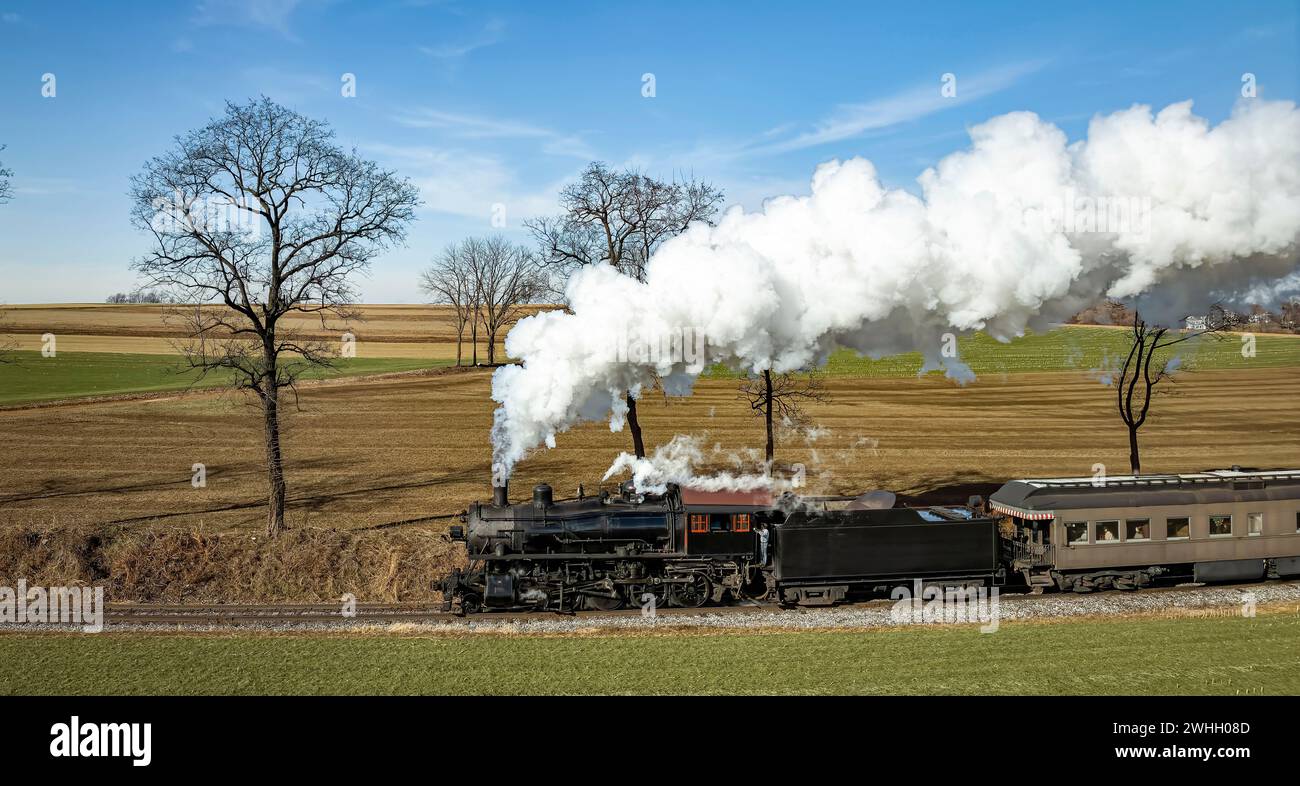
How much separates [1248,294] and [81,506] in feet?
121

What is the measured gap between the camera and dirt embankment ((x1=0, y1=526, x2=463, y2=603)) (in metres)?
21.8

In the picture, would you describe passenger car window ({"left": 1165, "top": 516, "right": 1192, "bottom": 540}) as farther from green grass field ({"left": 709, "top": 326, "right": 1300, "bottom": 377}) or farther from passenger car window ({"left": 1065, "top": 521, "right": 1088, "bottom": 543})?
green grass field ({"left": 709, "top": 326, "right": 1300, "bottom": 377})

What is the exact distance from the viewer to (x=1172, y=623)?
17.4 metres

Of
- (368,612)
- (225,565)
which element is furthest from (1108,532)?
(225,565)

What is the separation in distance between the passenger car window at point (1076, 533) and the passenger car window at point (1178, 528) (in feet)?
6.72

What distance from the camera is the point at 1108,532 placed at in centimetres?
2006

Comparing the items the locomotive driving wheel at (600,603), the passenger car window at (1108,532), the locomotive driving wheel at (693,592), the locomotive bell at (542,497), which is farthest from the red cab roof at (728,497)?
the passenger car window at (1108,532)

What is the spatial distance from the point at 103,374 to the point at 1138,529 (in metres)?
70.3

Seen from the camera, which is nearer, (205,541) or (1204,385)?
(205,541)

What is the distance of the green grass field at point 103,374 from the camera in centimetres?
5916
